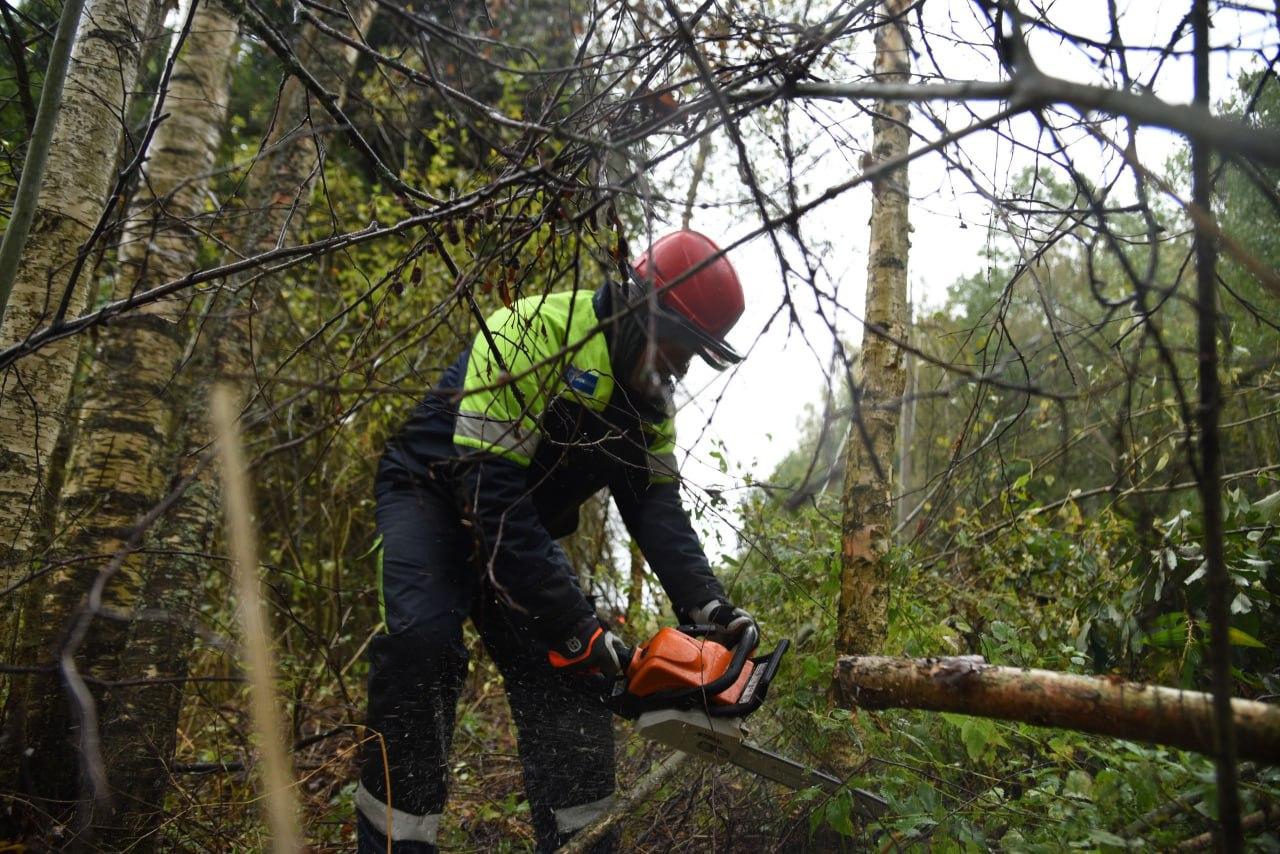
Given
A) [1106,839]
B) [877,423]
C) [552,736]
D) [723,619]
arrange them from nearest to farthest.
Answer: [1106,839] → [723,619] → [552,736] → [877,423]

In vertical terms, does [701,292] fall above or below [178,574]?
above

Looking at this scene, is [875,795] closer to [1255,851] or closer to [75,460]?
[1255,851]

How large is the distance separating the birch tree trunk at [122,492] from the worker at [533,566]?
2.63 feet

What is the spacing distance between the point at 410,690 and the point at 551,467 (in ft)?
3.10

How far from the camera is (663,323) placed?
108 inches

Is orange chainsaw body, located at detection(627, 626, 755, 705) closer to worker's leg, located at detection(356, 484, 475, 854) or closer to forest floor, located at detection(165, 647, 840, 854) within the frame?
forest floor, located at detection(165, 647, 840, 854)

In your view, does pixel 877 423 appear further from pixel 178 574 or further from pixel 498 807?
pixel 178 574

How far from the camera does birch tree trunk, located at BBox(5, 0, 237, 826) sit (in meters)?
2.73

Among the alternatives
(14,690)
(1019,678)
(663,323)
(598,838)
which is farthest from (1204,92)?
(14,690)

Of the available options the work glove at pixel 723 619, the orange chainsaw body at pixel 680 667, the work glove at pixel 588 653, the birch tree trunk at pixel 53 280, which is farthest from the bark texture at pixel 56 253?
the work glove at pixel 723 619

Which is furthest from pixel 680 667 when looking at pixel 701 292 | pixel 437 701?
pixel 701 292

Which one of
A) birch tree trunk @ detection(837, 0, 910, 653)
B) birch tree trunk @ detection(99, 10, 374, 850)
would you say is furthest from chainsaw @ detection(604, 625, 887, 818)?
birch tree trunk @ detection(99, 10, 374, 850)

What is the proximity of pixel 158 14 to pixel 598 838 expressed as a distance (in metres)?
3.56

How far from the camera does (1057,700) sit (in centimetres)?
197
